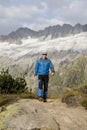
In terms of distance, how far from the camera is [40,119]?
1478cm

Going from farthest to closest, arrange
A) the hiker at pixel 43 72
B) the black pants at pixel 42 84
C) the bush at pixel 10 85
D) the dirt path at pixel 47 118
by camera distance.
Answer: the bush at pixel 10 85, the black pants at pixel 42 84, the hiker at pixel 43 72, the dirt path at pixel 47 118

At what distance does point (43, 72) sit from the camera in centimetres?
2139

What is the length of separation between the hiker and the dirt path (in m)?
3.52

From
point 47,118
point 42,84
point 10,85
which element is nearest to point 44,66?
point 42,84

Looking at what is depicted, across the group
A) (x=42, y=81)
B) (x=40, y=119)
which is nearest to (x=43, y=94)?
(x=42, y=81)

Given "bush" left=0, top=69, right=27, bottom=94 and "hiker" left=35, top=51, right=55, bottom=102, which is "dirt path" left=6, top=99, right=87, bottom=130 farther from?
"bush" left=0, top=69, right=27, bottom=94

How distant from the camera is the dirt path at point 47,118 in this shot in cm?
1409

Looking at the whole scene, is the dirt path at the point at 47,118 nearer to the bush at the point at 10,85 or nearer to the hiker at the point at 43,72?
the hiker at the point at 43,72

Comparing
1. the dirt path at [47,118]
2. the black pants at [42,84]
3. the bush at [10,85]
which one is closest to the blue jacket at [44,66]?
the black pants at [42,84]

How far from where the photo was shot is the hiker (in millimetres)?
21203

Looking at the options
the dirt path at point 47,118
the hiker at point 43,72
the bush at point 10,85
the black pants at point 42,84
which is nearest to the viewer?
the dirt path at point 47,118

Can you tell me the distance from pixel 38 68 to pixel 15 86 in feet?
57.4

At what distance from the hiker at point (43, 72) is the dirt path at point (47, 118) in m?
3.52

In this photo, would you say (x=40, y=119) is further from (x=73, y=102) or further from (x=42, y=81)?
(x=42, y=81)
